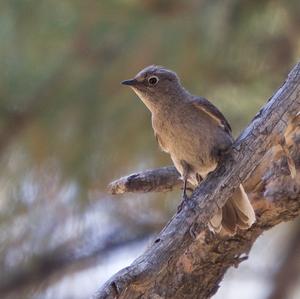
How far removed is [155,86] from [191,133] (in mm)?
243

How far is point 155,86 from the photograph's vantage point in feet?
7.98

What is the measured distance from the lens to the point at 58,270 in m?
Result: 2.95

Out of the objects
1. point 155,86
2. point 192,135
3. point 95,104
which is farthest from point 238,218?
point 95,104

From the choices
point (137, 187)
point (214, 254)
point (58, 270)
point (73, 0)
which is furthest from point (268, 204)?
point (73, 0)

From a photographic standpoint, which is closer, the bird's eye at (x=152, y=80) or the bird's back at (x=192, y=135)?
the bird's back at (x=192, y=135)

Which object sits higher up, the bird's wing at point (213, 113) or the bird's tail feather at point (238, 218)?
the bird's wing at point (213, 113)

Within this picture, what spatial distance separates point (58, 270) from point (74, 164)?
410 millimetres

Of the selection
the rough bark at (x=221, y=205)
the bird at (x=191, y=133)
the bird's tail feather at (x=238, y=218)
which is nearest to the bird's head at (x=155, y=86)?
the bird at (x=191, y=133)

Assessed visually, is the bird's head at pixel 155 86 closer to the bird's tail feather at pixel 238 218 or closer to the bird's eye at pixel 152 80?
the bird's eye at pixel 152 80

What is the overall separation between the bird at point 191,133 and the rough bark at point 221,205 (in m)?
0.05

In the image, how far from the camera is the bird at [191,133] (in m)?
2.13

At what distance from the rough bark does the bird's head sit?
25cm

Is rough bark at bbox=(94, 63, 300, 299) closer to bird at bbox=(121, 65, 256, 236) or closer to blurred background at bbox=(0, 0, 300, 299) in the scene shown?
bird at bbox=(121, 65, 256, 236)

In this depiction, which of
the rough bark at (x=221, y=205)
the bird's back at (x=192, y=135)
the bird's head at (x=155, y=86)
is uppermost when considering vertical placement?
the bird's head at (x=155, y=86)
